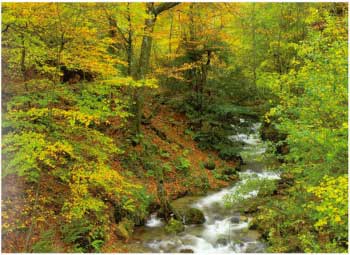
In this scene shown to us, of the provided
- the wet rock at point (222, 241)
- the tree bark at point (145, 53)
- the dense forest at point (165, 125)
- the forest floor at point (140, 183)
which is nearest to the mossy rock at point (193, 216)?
the dense forest at point (165, 125)

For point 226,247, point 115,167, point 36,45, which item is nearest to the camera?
point 36,45

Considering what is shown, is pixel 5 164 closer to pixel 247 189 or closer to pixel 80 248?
Result: pixel 80 248

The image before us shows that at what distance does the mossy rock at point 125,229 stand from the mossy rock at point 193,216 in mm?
1819

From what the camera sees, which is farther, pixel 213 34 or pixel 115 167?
pixel 213 34

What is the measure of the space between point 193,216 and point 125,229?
2493 millimetres

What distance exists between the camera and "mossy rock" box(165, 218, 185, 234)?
11062mm

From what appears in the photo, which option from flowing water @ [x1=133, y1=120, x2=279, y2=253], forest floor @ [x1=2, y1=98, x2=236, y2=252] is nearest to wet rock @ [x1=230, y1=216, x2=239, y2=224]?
flowing water @ [x1=133, y1=120, x2=279, y2=253]

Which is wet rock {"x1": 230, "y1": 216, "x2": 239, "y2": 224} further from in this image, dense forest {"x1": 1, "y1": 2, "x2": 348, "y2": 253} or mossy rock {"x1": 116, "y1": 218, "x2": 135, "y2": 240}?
mossy rock {"x1": 116, "y1": 218, "x2": 135, "y2": 240}

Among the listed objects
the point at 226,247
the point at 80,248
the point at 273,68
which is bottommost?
the point at 226,247

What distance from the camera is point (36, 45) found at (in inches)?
333

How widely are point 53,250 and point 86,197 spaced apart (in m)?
1.40

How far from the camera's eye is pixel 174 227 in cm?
1116

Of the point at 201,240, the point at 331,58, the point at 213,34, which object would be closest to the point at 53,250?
the point at 201,240

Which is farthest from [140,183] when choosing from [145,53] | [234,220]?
[145,53]
